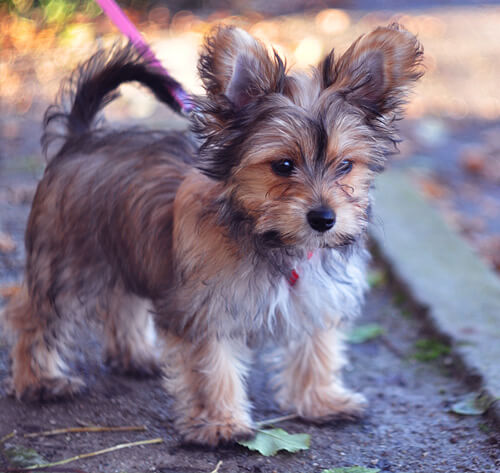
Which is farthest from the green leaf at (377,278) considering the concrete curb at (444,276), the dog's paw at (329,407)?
the dog's paw at (329,407)

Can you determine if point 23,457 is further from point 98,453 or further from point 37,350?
point 37,350

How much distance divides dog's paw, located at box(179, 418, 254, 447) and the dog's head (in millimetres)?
984

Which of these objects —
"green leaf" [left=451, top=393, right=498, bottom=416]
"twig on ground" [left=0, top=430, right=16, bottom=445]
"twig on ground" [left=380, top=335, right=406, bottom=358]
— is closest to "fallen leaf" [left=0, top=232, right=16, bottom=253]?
"twig on ground" [left=0, top=430, right=16, bottom=445]

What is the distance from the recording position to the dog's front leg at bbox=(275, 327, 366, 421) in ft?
13.0

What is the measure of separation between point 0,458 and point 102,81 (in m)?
1.96

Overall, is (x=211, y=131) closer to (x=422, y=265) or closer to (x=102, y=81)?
(x=102, y=81)

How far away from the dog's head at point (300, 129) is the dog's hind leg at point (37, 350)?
139 cm

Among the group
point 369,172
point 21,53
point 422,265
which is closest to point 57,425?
point 369,172

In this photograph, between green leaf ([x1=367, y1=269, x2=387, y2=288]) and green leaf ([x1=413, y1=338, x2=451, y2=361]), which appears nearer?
green leaf ([x1=413, y1=338, x2=451, y2=361])

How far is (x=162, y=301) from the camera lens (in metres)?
3.71

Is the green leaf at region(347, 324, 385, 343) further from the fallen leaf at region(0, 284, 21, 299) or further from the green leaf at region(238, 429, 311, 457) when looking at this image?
the fallen leaf at region(0, 284, 21, 299)

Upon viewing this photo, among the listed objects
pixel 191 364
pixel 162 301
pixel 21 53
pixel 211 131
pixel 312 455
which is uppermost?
pixel 21 53

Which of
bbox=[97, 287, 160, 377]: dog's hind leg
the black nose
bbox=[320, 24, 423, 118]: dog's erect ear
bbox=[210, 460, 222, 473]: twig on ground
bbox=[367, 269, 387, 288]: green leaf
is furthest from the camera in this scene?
bbox=[367, 269, 387, 288]: green leaf

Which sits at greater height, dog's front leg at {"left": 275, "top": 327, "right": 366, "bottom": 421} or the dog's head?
the dog's head
